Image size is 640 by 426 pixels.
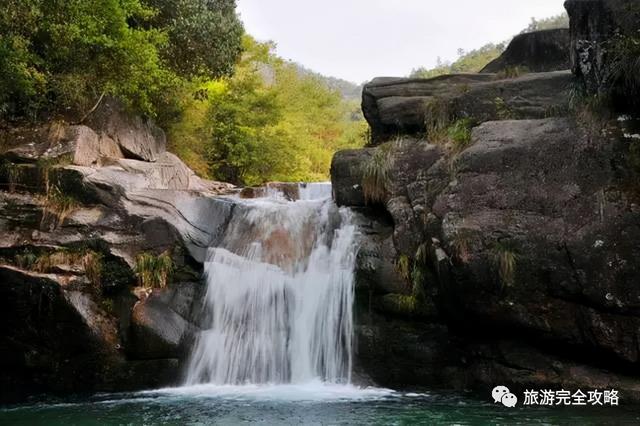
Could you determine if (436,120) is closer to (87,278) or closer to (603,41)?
(603,41)

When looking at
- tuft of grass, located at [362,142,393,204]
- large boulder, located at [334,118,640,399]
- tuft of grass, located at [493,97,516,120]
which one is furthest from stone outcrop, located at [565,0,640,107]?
tuft of grass, located at [362,142,393,204]

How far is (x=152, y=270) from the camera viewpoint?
33.8 ft

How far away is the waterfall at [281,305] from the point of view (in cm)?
971

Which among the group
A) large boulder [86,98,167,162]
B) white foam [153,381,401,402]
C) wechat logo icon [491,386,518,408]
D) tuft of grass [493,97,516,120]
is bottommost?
white foam [153,381,401,402]

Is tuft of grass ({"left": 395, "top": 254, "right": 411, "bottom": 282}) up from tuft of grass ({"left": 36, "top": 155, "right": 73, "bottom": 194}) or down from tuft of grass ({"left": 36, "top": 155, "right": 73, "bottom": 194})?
down

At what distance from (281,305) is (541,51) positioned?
8.86 meters

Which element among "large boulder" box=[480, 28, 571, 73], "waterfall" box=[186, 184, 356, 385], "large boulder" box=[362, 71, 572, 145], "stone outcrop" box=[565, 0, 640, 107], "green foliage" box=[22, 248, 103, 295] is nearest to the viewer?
"stone outcrop" box=[565, 0, 640, 107]

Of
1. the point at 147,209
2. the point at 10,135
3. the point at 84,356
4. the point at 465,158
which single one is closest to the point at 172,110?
the point at 10,135

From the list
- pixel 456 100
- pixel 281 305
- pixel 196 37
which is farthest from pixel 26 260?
pixel 196 37

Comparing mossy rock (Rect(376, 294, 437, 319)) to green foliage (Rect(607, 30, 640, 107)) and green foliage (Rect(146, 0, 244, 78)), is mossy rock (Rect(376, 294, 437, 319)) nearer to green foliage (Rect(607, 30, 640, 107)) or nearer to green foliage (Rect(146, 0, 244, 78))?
green foliage (Rect(607, 30, 640, 107))

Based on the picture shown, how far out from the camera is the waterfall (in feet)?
31.9

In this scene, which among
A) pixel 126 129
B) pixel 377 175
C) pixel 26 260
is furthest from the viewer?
pixel 126 129

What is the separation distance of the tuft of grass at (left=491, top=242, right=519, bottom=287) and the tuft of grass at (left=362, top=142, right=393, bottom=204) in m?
2.67

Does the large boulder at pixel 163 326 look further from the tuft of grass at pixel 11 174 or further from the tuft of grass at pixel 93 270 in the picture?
the tuft of grass at pixel 11 174
